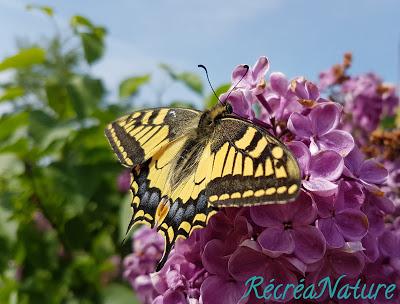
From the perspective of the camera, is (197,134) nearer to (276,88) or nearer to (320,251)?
(276,88)

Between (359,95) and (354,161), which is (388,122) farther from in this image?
(354,161)

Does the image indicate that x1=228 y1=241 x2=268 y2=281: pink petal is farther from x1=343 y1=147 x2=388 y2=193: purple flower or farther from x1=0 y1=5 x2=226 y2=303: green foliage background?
x1=0 y1=5 x2=226 y2=303: green foliage background

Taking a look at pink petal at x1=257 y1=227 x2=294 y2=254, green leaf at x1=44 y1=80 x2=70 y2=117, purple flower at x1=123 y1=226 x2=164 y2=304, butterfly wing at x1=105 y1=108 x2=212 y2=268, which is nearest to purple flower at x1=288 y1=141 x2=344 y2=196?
pink petal at x1=257 y1=227 x2=294 y2=254

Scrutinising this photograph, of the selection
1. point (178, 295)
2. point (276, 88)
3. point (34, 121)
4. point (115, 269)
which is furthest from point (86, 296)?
point (276, 88)

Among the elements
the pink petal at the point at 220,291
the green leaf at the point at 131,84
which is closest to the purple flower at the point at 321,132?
the pink petal at the point at 220,291

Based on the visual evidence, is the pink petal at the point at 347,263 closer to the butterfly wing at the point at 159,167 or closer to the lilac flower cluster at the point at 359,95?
the butterfly wing at the point at 159,167

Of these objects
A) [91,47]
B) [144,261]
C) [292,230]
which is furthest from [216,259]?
[91,47]
